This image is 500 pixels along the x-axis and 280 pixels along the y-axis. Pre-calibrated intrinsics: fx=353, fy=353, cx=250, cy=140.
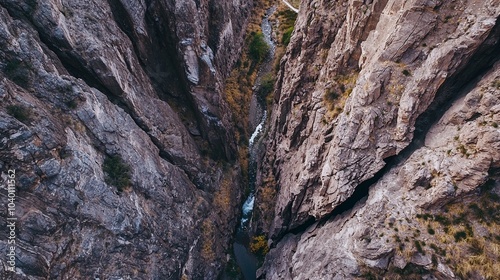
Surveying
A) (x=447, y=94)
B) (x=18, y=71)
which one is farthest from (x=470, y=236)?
(x=18, y=71)

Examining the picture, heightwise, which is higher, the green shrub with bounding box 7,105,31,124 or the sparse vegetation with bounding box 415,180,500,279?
the green shrub with bounding box 7,105,31,124

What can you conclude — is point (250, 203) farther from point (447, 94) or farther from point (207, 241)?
point (447, 94)

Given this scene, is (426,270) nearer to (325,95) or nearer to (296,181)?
(296,181)

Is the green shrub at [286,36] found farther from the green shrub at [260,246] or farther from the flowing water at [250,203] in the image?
the green shrub at [260,246]

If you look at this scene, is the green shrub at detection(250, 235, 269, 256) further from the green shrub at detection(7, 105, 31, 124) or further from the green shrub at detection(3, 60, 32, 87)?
the green shrub at detection(3, 60, 32, 87)

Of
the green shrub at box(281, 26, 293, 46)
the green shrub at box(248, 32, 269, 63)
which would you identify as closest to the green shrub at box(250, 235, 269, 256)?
the green shrub at box(248, 32, 269, 63)

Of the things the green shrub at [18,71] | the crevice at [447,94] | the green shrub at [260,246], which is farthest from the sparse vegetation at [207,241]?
the green shrub at [18,71]
